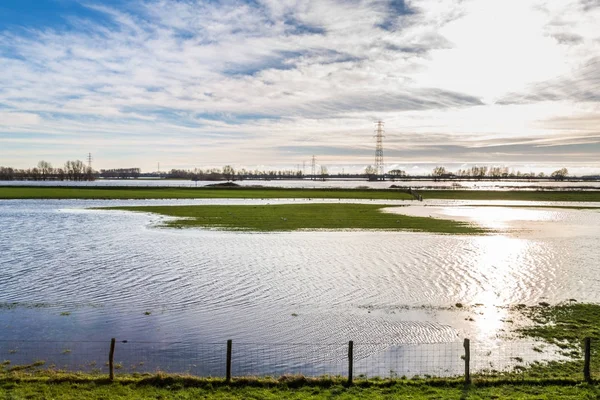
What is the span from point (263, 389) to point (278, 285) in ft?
43.8

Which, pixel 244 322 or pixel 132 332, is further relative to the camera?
pixel 244 322

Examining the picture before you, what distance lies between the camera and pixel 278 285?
1051 inches

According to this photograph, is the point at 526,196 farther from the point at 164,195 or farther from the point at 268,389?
the point at 268,389

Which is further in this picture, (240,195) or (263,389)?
(240,195)

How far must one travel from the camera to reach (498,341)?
18.0 metres

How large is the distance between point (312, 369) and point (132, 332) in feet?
27.0

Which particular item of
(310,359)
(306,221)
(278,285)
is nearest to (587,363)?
(310,359)

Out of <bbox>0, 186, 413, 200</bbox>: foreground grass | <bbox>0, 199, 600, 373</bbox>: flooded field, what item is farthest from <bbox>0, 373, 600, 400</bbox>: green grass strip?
<bbox>0, 186, 413, 200</bbox>: foreground grass

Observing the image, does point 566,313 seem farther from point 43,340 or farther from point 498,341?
point 43,340

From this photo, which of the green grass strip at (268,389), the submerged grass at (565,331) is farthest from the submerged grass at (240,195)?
the green grass strip at (268,389)

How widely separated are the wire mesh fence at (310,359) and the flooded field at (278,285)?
0.43 meters

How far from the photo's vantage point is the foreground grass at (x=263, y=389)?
41.6 ft

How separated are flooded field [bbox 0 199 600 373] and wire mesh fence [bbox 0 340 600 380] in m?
0.43

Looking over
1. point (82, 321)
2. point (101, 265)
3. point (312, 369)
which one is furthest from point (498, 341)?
point (101, 265)
